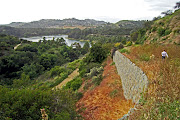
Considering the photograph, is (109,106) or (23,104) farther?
(109,106)

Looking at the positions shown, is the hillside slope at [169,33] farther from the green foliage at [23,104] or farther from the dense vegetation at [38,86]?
the green foliage at [23,104]

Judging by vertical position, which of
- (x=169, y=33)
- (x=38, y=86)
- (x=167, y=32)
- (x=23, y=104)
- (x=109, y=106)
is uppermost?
(x=167, y=32)

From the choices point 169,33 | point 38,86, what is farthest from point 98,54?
point 169,33

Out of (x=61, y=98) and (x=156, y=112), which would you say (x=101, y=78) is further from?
(x=156, y=112)

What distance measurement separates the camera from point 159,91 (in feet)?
8.53

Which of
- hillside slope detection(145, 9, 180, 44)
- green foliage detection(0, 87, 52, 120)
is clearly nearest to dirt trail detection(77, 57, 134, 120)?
green foliage detection(0, 87, 52, 120)

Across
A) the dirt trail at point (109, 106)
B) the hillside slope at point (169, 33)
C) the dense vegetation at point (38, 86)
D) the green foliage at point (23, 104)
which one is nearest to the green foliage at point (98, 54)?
the dense vegetation at point (38, 86)

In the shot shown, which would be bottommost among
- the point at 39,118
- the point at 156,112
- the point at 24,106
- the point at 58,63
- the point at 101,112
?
the point at 58,63

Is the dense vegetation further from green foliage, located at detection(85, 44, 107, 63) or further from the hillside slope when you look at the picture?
the hillside slope

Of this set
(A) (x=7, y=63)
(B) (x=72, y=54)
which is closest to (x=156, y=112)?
Result: (A) (x=7, y=63)

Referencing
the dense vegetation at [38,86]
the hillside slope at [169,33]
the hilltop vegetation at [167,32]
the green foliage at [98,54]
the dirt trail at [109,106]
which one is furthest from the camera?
the green foliage at [98,54]

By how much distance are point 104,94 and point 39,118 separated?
14.1 feet

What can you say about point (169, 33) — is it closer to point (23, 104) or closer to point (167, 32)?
point (167, 32)

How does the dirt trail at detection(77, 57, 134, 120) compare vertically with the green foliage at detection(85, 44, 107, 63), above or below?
below
